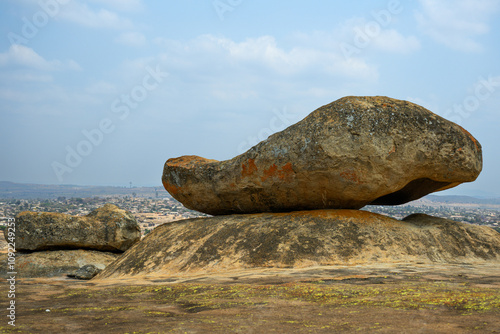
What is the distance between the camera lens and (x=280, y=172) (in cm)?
1150

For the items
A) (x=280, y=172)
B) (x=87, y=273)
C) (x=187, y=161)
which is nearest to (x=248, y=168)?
(x=280, y=172)

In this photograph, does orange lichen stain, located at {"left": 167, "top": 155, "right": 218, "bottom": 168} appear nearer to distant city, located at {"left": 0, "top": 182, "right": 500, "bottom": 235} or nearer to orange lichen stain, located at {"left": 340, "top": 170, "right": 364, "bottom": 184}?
orange lichen stain, located at {"left": 340, "top": 170, "right": 364, "bottom": 184}

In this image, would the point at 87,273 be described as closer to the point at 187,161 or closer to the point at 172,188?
the point at 172,188

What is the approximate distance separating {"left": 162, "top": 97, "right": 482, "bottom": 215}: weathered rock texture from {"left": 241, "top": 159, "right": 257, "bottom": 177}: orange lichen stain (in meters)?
0.03

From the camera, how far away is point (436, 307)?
5.29 meters

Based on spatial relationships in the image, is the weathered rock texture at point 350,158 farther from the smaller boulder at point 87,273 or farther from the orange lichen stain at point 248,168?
the smaller boulder at point 87,273

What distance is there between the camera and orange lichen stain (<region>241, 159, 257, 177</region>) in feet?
38.8

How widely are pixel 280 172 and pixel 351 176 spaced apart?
1.73m

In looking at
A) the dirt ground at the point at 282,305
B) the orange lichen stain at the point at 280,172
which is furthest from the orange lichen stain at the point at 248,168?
the dirt ground at the point at 282,305

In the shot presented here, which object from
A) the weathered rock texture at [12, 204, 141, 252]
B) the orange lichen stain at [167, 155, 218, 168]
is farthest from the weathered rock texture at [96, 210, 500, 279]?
the weathered rock texture at [12, 204, 141, 252]

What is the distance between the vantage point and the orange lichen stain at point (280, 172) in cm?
1134

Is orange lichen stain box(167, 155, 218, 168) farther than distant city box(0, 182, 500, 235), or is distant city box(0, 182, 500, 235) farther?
distant city box(0, 182, 500, 235)

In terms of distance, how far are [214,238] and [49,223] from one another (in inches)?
295

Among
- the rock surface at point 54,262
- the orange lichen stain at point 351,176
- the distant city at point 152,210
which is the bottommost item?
the distant city at point 152,210
